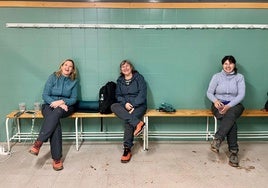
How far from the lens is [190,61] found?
3.58m

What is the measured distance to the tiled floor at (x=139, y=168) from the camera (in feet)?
8.35

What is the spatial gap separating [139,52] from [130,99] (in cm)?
67

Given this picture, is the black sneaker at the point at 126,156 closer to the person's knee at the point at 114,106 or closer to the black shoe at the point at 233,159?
the person's knee at the point at 114,106

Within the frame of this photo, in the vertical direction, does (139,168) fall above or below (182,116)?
below

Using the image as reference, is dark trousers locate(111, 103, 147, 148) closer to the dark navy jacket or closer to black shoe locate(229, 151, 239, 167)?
the dark navy jacket

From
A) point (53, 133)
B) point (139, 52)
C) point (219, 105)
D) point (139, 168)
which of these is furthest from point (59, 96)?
point (219, 105)

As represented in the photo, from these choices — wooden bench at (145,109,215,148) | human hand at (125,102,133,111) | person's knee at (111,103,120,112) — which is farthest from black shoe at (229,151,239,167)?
person's knee at (111,103,120,112)

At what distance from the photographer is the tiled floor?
8.35ft

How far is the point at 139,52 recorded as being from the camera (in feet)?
11.6

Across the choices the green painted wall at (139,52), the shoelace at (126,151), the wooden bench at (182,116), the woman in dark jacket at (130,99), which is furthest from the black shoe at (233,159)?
the shoelace at (126,151)

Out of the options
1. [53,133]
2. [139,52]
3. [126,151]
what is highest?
[139,52]

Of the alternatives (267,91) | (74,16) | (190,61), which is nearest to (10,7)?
(74,16)

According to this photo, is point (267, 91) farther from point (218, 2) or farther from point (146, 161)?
point (146, 161)

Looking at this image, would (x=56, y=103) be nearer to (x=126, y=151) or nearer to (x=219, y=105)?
(x=126, y=151)
